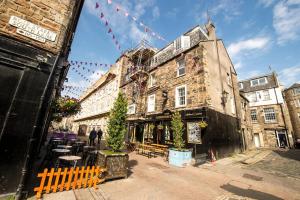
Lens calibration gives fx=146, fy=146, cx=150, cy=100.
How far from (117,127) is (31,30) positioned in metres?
4.70

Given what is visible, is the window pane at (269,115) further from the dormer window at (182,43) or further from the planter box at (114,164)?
the planter box at (114,164)

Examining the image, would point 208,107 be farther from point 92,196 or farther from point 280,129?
point 280,129

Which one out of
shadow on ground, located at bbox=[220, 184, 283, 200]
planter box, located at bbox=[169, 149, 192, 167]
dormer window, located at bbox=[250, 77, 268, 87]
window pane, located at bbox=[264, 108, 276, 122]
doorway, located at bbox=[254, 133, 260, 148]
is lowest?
shadow on ground, located at bbox=[220, 184, 283, 200]

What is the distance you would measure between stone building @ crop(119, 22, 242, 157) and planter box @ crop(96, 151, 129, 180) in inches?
254

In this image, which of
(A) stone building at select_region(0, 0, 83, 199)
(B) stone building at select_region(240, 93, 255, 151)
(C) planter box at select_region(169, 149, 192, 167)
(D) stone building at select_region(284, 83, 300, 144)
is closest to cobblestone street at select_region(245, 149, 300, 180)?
(C) planter box at select_region(169, 149, 192, 167)

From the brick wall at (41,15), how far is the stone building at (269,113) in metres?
30.8

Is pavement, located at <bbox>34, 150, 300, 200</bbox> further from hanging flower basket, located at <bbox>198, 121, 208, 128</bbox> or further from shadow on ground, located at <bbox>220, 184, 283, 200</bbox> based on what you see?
hanging flower basket, located at <bbox>198, 121, 208, 128</bbox>

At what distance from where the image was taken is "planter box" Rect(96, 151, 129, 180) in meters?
5.80

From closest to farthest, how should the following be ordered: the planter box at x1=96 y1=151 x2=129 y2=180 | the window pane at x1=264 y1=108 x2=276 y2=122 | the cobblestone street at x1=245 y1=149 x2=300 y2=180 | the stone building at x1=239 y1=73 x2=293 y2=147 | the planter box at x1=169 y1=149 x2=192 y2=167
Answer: the planter box at x1=96 y1=151 x2=129 y2=180
the cobblestone street at x1=245 y1=149 x2=300 y2=180
the planter box at x1=169 y1=149 x2=192 y2=167
the stone building at x1=239 y1=73 x2=293 y2=147
the window pane at x1=264 y1=108 x2=276 y2=122

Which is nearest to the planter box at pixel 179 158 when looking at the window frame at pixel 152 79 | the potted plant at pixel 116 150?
the potted plant at pixel 116 150

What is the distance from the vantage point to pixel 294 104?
94.9 ft

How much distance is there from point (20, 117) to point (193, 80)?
11359 mm

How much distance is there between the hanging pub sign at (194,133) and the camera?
10838 mm

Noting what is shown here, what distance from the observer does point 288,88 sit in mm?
30766
